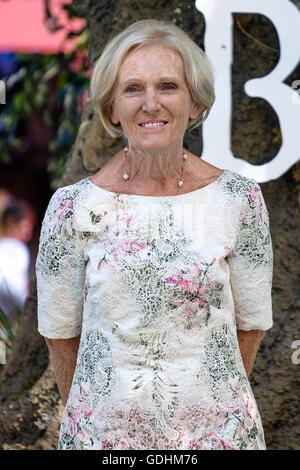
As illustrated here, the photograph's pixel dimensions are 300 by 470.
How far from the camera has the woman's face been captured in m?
2.42

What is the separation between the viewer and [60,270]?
251 cm

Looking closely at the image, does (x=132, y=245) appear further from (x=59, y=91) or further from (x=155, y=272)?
(x=59, y=91)

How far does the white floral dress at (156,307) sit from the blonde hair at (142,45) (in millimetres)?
279

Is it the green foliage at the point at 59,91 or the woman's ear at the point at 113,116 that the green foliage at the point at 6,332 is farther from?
the woman's ear at the point at 113,116

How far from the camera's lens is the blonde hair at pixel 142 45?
2461mm

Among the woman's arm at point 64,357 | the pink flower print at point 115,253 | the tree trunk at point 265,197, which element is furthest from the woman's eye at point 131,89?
the tree trunk at point 265,197

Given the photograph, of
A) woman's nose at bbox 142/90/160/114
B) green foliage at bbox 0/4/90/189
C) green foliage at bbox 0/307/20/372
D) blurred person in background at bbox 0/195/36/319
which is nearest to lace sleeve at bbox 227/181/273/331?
woman's nose at bbox 142/90/160/114

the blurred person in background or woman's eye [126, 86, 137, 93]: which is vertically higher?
woman's eye [126, 86, 137, 93]

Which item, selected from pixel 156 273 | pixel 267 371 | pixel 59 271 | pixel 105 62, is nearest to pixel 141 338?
pixel 156 273

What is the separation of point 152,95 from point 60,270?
0.57 m

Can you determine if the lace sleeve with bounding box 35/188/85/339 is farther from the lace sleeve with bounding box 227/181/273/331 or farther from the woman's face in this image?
the lace sleeve with bounding box 227/181/273/331

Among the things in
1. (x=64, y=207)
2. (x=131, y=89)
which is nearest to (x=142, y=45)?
(x=131, y=89)

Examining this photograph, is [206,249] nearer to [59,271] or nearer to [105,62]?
[59,271]

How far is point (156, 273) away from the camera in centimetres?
237
